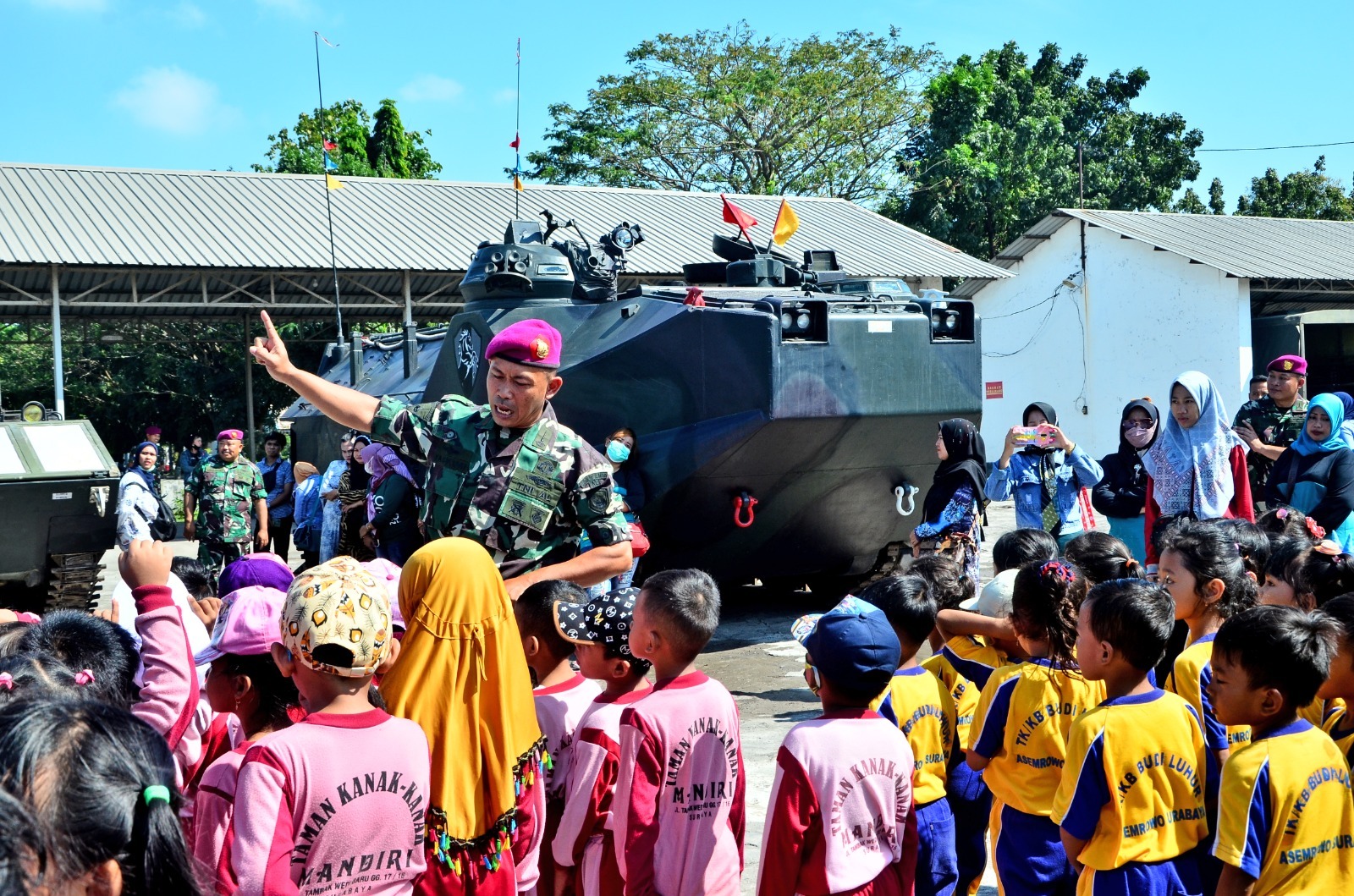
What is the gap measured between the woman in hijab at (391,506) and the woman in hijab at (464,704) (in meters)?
5.37

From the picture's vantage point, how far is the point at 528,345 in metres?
3.74

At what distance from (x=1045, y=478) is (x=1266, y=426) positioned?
66.7 inches

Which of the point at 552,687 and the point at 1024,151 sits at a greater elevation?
the point at 1024,151

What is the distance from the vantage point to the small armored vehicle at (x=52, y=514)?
9727 mm

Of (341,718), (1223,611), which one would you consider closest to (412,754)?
(341,718)

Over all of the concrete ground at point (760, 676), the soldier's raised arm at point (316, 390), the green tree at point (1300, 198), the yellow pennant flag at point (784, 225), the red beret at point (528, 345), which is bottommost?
the concrete ground at point (760, 676)

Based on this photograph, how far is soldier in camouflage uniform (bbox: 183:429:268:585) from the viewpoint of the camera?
412 inches

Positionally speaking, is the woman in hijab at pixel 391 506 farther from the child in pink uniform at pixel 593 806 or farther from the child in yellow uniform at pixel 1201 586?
the child in yellow uniform at pixel 1201 586

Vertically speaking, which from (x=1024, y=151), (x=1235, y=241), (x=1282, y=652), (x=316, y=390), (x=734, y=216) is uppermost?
(x=1024, y=151)

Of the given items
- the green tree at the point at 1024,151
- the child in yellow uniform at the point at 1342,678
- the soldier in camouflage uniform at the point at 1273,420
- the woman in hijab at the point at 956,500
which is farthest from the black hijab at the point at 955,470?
the green tree at the point at 1024,151

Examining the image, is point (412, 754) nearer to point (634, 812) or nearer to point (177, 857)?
point (634, 812)

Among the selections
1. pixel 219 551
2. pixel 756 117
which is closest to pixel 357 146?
pixel 756 117

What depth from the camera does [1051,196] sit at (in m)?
29.1

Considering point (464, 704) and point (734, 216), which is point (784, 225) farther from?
point (464, 704)
